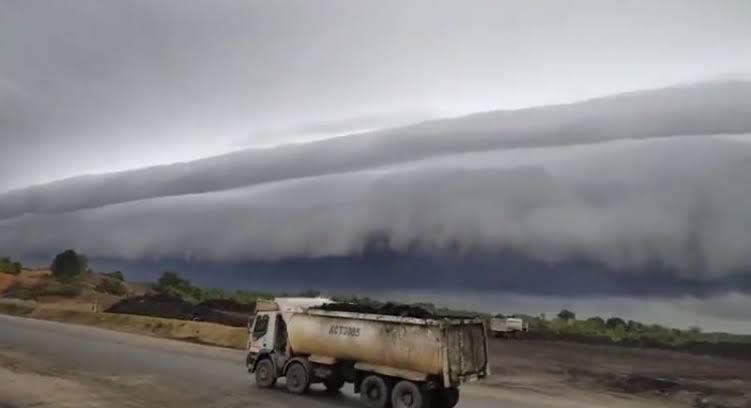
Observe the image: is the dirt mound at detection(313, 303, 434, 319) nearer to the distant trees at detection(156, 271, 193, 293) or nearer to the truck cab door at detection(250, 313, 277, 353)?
the truck cab door at detection(250, 313, 277, 353)

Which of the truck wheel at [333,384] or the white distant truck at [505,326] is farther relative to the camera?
the white distant truck at [505,326]

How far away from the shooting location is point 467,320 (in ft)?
63.1

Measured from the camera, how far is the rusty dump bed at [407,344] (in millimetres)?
18156

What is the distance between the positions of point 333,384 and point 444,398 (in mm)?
4249

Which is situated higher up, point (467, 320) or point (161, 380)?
point (467, 320)

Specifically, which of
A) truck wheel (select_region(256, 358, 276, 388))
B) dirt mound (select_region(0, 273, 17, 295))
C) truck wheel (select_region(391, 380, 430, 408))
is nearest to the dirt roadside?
truck wheel (select_region(256, 358, 276, 388))

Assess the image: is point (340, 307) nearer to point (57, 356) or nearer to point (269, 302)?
point (269, 302)

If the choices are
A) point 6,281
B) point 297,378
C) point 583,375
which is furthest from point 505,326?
point 6,281

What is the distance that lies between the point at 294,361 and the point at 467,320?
6.73m

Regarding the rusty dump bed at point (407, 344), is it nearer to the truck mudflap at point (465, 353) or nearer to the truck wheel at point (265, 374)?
the truck mudflap at point (465, 353)

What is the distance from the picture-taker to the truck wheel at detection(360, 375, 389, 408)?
Result: 19078 millimetres

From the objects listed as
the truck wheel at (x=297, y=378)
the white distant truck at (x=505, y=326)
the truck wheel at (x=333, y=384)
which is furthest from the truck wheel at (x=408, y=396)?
the white distant truck at (x=505, y=326)

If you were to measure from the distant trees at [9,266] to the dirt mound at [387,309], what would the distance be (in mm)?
124371

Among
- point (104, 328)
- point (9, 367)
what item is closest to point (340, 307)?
point (9, 367)
